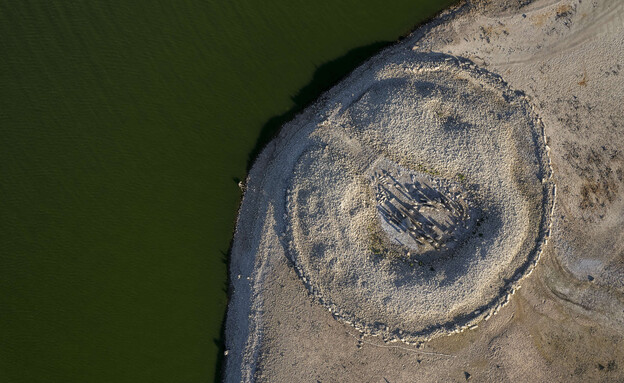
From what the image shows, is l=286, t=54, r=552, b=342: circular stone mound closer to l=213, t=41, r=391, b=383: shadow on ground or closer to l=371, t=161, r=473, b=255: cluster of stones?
l=371, t=161, r=473, b=255: cluster of stones

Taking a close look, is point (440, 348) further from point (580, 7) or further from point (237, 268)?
point (580, 7)

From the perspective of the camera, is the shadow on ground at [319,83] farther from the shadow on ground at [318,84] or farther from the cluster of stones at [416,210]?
the cluster of stones at [416,210]

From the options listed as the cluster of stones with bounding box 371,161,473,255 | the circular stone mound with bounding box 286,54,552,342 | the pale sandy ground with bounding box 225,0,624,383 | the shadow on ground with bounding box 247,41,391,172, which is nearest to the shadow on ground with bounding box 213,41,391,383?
the shadow on ground with bounding box 247,41,391,172

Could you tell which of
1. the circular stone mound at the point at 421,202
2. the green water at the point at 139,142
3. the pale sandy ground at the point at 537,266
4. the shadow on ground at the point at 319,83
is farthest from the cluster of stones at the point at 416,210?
the green water at the point at 139,142

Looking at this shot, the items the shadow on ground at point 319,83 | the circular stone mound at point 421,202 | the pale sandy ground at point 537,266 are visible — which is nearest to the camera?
the circular stone mound at point 421,202

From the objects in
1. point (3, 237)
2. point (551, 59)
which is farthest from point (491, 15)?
point (3, 237)

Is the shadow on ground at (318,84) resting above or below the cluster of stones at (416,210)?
above

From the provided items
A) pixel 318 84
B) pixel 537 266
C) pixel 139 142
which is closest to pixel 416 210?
pixel 537 266
